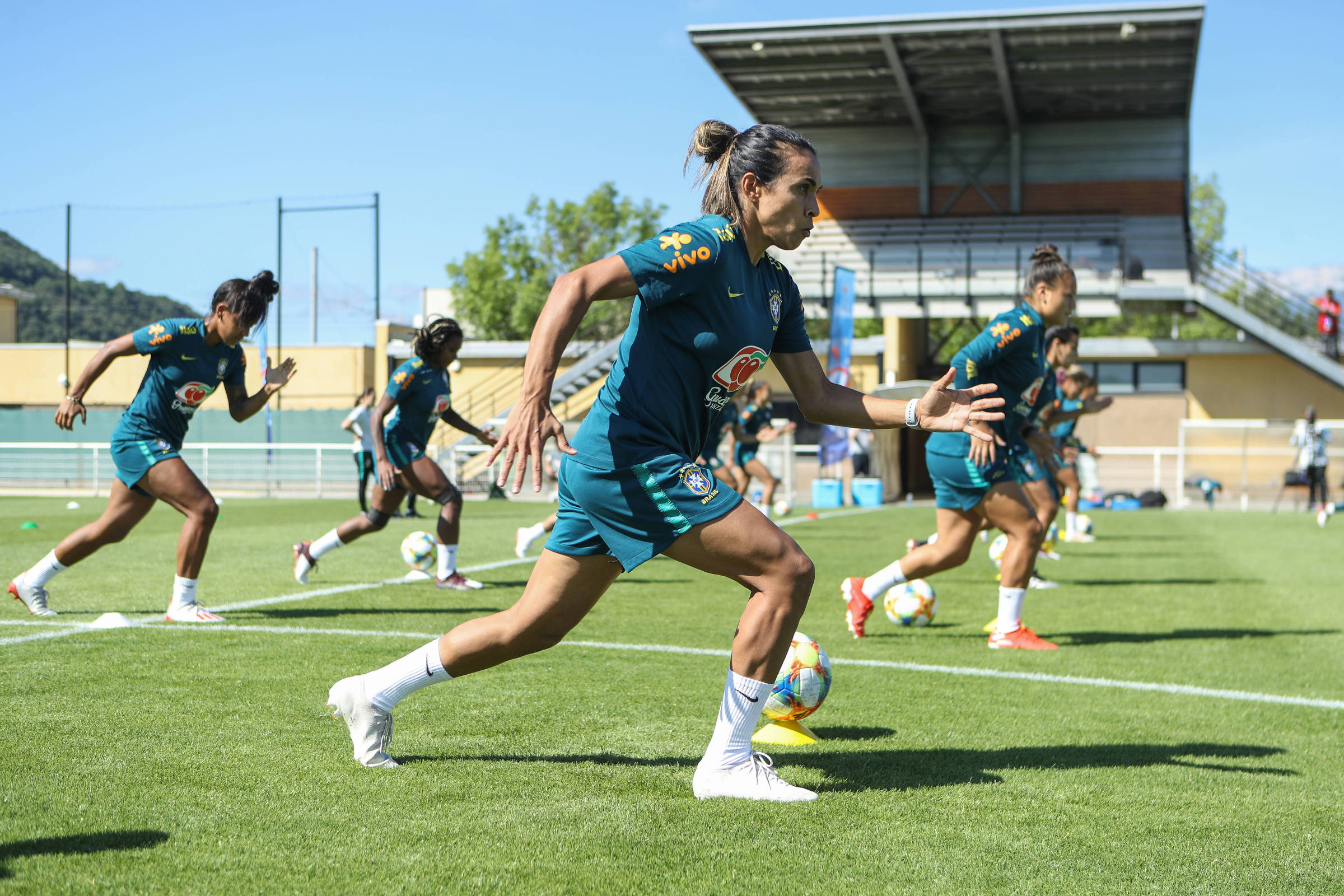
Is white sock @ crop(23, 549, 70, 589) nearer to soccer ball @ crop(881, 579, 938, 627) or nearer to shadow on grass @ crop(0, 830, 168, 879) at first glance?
shadow on grass @ crop(0, 830, 168, 879)

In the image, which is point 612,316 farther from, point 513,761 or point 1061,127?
point 513,761

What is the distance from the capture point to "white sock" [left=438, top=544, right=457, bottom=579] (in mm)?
9383

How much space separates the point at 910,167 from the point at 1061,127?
489 centimetres

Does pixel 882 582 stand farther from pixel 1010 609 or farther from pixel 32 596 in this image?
pixel 32 596

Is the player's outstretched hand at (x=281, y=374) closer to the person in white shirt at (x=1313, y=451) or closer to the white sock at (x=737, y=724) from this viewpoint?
the white sock at (x=737, y=724)

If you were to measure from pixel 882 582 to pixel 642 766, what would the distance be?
3597mm

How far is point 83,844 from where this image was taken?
10.1 ft

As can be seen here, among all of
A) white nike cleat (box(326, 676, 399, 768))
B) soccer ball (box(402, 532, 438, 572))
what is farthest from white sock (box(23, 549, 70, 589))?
white nike cleat (box(326, 676, 399, 768))

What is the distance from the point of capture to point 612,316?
37.3 metres

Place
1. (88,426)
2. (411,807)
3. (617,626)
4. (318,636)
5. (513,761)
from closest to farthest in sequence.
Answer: (411,807)
(513,761)
(318,636)
(617,626)
(88,426)

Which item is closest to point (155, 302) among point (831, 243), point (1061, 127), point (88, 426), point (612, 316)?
point (88, 426)

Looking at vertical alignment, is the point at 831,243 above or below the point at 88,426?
above

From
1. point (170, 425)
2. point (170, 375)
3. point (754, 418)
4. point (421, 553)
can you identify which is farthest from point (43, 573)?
point (754, 418)

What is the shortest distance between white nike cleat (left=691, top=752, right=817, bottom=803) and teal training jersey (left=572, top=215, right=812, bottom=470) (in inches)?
38.3
